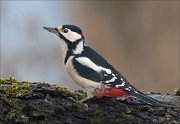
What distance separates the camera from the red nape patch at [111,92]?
3850mm

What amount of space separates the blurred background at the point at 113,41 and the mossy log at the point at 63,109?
13.3 feet

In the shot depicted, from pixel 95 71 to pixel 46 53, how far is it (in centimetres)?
465

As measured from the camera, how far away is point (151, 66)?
916 centimetres

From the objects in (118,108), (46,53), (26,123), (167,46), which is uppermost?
(167,46)

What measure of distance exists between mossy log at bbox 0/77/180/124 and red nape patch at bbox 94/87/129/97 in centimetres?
5

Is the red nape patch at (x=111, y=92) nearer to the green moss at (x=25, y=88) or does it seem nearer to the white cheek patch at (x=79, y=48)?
the white cheek patch at (x=79, y=48)

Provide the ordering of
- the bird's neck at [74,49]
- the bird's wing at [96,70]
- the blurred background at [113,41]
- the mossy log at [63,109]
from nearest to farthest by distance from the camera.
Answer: the mossy log at [63,109], the bird's wing at [96,70], the bird's neck at [74,49], the blurred background at [113,41]

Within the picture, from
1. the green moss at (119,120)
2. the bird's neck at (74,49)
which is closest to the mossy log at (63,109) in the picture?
the green moss at (119,120)

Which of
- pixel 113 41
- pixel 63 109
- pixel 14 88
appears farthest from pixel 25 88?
pixel 113 41

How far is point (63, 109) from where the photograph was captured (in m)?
3.73

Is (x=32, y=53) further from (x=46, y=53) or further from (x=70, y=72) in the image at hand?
(x=70, y=72)

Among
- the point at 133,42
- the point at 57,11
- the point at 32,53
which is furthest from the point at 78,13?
the point at 32,53

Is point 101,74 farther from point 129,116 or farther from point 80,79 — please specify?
point 129,116

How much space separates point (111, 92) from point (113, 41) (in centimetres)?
565
